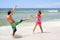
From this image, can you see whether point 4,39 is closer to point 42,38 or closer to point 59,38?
point 42,38

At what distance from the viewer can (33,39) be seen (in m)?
9.56

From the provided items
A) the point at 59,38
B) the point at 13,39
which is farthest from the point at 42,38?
the point at 13,39

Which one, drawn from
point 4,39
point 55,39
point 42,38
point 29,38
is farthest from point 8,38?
point 55,39

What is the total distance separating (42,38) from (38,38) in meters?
0.21

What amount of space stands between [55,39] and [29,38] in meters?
1.41

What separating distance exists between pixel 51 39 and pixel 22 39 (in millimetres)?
1504

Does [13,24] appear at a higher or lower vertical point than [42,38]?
higher

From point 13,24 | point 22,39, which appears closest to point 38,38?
point 22,39

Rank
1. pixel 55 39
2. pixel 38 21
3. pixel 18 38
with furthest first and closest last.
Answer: pixel 38 21 → pixel 18 38 → pixel 55 39

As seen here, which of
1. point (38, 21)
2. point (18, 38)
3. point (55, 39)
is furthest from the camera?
point (38, 21)

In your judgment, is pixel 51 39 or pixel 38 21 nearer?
pixel 51 39

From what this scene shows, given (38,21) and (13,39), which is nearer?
(13,39)

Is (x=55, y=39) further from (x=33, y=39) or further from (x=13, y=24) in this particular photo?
(x=13, y=24)

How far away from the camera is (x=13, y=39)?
9.83 meters
